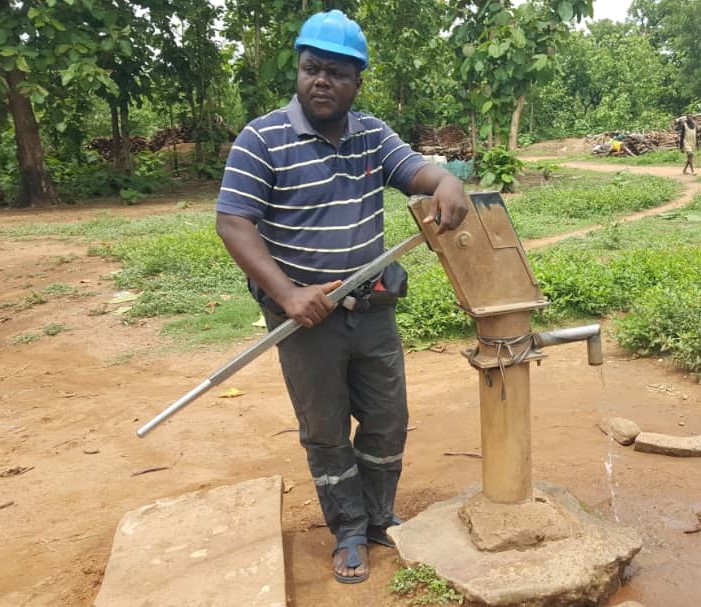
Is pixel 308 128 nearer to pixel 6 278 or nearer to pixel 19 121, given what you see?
pixel 6 278

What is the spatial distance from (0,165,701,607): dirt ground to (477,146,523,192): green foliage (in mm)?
8255

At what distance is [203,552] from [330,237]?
1.10 m

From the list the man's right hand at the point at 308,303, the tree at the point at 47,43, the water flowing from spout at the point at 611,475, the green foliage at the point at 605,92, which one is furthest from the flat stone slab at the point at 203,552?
the green foliage at the point at 605,92

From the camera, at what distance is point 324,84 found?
191 cm

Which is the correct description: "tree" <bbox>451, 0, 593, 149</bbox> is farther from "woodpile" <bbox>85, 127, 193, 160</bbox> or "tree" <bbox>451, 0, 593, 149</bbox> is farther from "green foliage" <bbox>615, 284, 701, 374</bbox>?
"woodpile" <bbox>85, 127, 193, 160</bbox>

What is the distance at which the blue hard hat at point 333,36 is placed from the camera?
6.15 ft

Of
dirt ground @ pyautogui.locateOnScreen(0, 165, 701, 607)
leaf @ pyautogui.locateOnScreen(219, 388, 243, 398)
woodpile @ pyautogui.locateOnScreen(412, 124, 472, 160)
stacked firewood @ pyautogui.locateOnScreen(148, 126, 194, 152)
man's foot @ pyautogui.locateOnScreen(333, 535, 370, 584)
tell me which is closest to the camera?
man's foot @ pyautogui.locateOnScreen(333, 535, 370, 584)

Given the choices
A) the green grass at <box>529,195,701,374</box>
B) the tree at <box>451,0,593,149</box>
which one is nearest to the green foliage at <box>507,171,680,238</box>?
the green grass at <box>529,195,701,374</box>

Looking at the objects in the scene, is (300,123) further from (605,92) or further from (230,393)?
(605,92)

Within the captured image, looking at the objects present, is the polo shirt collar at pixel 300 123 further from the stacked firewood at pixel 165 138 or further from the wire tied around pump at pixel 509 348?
the stacked firewood at pixel 165 138

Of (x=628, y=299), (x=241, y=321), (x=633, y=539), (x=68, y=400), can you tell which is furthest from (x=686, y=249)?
(x=68, y=400)

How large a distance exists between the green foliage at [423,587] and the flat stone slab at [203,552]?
1.16 ft

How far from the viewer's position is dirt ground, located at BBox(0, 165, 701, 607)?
7.57 feet

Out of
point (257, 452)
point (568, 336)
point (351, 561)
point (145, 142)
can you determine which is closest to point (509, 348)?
point (568, 336)
